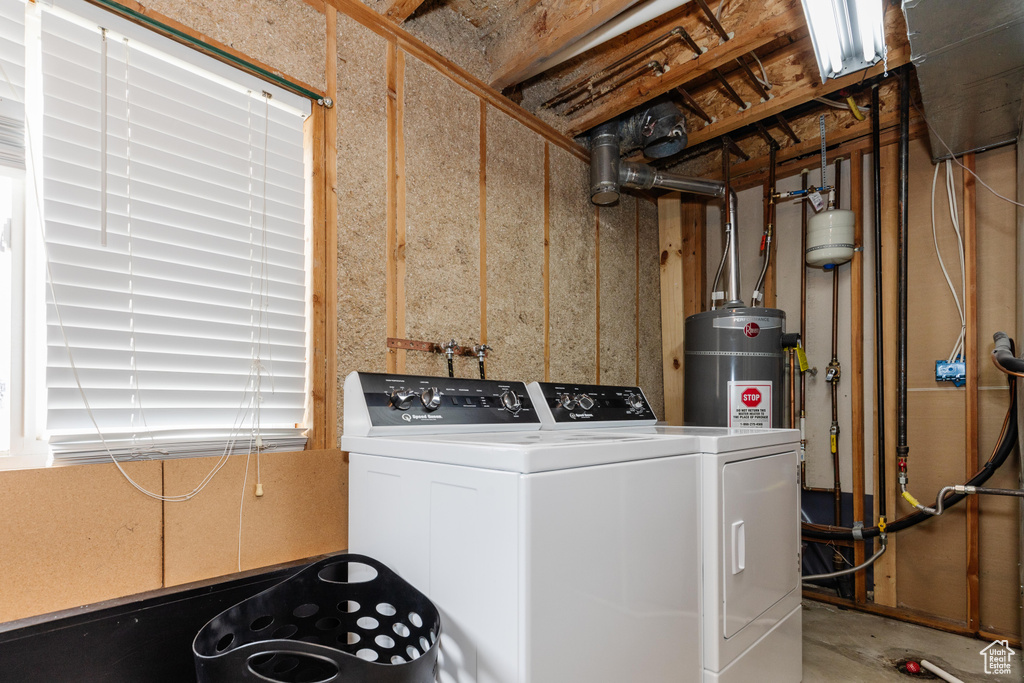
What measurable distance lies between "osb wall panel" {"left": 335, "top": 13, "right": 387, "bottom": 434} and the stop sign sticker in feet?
5.77

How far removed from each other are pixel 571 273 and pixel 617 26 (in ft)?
3.55

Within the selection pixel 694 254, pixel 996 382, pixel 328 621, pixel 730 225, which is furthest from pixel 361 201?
pixel 996 382

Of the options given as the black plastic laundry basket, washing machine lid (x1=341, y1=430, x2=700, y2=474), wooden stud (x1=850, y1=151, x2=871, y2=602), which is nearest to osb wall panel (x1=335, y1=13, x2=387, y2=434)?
washing machine lid (x1=341, y1=430, x2=700, y2=474)

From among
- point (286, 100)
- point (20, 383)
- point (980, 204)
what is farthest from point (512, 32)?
point (980, 204)

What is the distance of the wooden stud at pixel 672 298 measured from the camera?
3176 millimetres

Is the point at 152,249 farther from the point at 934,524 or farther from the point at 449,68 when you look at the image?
the point at 934,524

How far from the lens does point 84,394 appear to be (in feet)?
3.98

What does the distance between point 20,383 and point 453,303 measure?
1259 millimetres

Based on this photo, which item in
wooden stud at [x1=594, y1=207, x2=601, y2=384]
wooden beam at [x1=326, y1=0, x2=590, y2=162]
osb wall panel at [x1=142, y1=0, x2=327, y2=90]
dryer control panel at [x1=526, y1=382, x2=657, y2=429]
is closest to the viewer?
osb wall panel at [x1=142, y1=0, x2=327, y2=90]

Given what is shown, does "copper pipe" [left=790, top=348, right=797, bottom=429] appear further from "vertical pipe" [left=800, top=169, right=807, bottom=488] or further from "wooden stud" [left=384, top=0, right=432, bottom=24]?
"wooden stud" [left=384, top=0, right=432, bottom=24]

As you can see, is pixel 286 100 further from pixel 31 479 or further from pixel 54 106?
pixel 31 479

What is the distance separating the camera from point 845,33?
183cm

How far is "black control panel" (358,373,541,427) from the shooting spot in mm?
1502

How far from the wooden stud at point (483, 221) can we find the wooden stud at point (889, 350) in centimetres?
199
